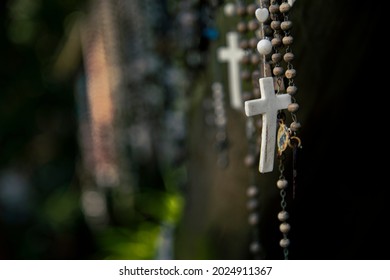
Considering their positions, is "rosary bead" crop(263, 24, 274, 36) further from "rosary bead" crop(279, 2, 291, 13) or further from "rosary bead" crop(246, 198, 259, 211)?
"rosary bead" crop(246, 198, 259, 211)

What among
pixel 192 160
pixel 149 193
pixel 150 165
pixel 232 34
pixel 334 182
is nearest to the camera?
pixel 334 182

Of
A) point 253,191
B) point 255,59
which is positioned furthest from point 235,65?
point 253,191

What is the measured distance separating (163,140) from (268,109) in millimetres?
3917

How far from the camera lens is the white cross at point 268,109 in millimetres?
1628

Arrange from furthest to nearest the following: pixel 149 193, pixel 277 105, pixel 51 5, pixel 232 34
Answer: pixel 51 5 < pixel 149 193 < pixel 232 34 < pixel 277 105

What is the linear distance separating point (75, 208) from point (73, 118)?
1.18 m

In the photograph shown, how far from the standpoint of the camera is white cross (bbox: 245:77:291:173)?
1628 millimetres

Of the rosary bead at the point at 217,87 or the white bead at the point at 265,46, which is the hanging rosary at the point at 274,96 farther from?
the rosary bead at the point at 217,87

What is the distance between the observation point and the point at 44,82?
6703mm

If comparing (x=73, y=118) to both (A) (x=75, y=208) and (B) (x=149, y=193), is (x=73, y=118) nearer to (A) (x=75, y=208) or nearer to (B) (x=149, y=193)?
(A) (x=75, y=208)

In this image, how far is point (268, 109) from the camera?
1.64 m

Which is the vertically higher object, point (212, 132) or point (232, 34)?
point (232, 34)

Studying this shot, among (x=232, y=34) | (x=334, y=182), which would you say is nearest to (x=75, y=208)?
(x=232, y=34)

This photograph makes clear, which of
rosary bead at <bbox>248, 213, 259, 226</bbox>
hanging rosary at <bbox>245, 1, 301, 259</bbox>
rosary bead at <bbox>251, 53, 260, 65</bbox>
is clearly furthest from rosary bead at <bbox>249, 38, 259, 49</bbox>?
rosary bead at <bbox>248, 213, 259, 226</bbox>
